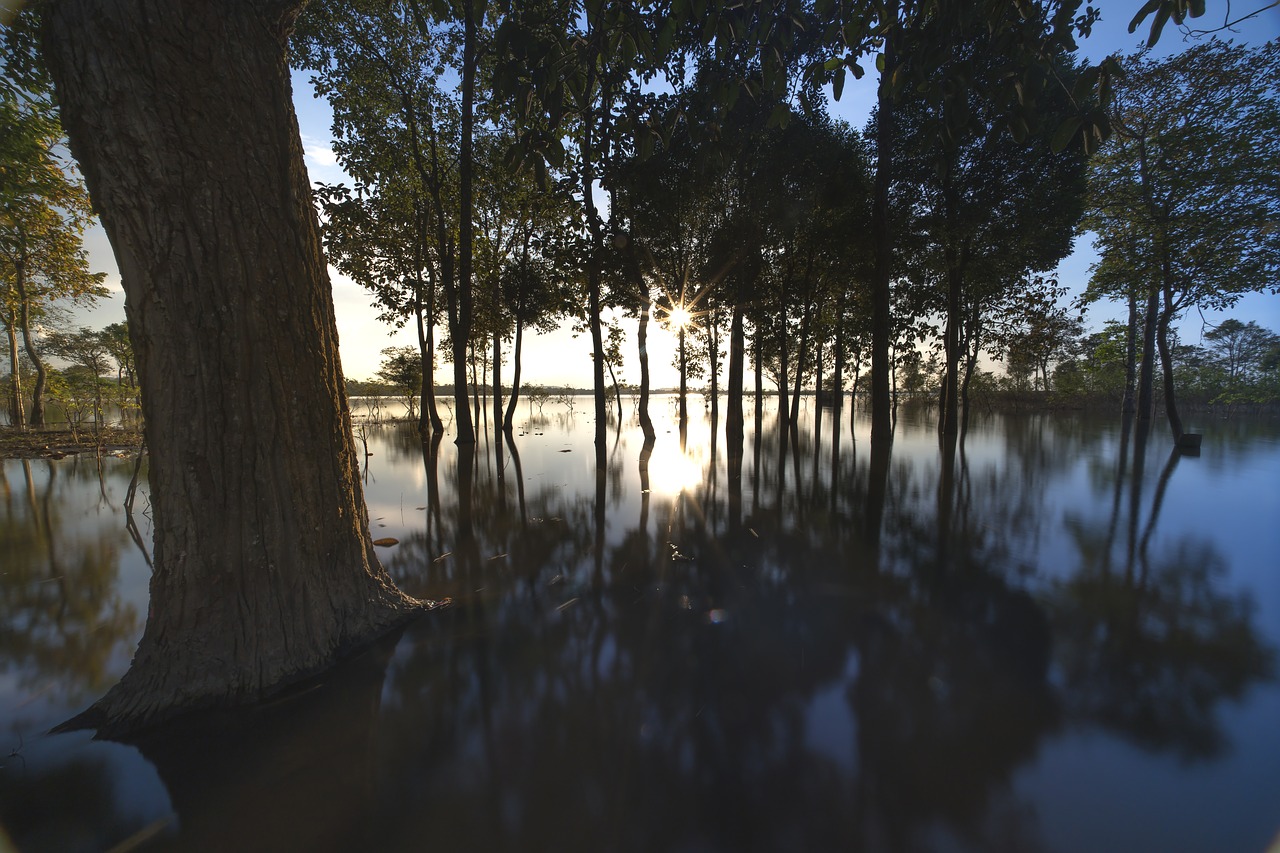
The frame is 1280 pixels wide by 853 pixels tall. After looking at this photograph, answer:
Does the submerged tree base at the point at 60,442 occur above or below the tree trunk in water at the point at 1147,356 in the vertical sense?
below

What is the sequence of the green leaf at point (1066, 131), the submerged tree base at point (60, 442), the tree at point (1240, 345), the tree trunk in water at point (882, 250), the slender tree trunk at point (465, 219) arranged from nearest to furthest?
the green leaf at point (1066, 131) → the slender tree trunk at point (465, 219) → the tree trunk in water at point (882, 250) → the submerged tree base at point (60, 442) → the tree at point (1240, 345)

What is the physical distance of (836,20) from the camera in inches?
104

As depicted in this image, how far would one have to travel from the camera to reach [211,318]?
244cm

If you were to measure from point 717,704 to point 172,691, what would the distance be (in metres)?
3.01

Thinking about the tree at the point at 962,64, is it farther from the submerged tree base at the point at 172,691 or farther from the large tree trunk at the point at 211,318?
the submerged tree base at the point at 172,691

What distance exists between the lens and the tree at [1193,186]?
12.7 m

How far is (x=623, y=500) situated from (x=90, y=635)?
238 inches

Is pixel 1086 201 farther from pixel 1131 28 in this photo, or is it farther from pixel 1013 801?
pixel 1013 801

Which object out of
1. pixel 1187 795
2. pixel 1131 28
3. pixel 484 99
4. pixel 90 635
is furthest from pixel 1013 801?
pixel 484 99

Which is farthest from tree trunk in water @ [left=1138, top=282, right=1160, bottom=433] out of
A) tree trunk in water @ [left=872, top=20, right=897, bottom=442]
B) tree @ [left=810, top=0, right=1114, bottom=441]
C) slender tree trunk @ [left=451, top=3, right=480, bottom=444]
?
slender tree trunk @ [left=451, top=3, right=480, bottom=444]

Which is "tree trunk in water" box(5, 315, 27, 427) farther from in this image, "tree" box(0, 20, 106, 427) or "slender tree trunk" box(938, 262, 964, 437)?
"slender tree trunk" box(938, 262, 964, 437)

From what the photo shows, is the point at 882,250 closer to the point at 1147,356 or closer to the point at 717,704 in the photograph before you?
Answer: the point at 717,704

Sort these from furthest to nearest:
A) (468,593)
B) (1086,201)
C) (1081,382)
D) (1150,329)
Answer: (1081,382) → (1150,329) → (1086,201) → (468,593)

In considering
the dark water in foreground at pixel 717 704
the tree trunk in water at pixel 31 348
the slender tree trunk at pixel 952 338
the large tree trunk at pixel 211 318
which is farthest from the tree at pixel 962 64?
the tree trunk in water at pixel 31 348
